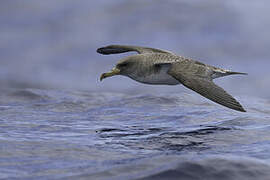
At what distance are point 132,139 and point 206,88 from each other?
57.6 inches

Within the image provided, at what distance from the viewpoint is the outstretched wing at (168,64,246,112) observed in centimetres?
906

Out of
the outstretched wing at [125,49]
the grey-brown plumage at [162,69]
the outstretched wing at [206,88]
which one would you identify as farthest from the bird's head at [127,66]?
the outstretched wing at [125,49]

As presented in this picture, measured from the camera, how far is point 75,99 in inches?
607

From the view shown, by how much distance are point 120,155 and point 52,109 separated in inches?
211

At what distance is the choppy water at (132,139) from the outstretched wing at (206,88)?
1.96 feet

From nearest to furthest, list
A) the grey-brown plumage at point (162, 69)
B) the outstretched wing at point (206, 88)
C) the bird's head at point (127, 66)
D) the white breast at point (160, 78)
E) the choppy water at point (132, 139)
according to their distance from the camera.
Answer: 1. the choppy water at point (132, 139)
2. the outstretched wing at point (206, 88)
3. the grey-brown plumage at point (162, 69)
4. the white breast at point (160, 78)
5. the bird's head at point (127, 66)

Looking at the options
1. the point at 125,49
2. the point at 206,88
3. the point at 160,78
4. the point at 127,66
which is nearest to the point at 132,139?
the point at 206,88

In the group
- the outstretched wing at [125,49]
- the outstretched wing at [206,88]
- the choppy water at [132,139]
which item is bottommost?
the choppy water at [132,139]

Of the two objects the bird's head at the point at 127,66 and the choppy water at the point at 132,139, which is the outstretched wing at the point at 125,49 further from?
the bird's head at the point at 127,66

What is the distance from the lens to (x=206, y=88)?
9.68m

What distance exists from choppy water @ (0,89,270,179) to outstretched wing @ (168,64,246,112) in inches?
23.5

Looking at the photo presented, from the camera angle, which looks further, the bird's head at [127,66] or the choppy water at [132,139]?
the bird's head at [127,66]

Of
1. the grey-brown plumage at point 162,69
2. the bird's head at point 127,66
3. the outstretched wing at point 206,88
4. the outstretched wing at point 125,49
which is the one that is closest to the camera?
the outstretched wing at point 206,88

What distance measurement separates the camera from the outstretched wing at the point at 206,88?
906 centimetres
